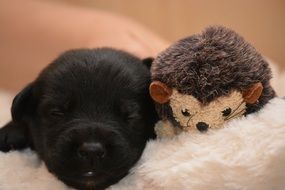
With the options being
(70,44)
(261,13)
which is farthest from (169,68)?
(261,13)

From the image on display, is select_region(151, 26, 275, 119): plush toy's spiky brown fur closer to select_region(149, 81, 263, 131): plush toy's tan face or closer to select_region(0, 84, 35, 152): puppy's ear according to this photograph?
select_region(149, 81, 263, 131): plush toy's tan face

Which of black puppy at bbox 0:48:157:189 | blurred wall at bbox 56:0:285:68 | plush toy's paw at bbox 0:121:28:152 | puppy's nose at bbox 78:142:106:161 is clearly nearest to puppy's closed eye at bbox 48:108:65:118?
black puppy at bbox 0:48:157:189

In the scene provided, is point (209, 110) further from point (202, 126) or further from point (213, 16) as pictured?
point (213, 16)

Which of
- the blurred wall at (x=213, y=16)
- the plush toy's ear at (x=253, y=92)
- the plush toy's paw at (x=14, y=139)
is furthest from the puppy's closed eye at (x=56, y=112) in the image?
the blurred wall at (x=213, y=16)

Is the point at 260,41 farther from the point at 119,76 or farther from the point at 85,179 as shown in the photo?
the point at 85,179

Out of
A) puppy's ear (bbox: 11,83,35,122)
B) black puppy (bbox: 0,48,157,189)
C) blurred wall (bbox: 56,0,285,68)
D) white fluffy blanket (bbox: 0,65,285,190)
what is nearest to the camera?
white fluffy blanket (bbox: 0,65,285,190)

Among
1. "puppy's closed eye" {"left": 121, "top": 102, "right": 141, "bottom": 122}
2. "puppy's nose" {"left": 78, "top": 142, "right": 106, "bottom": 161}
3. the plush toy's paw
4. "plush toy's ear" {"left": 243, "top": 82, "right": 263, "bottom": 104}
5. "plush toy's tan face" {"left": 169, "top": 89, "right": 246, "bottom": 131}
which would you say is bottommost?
the plush toy's paw

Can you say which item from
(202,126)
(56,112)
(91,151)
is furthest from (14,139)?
(202,126)
